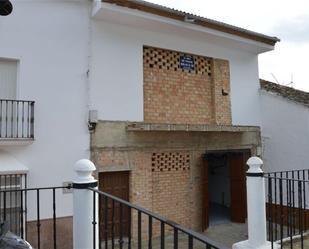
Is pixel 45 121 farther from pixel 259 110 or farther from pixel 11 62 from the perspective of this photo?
pixel 259 110

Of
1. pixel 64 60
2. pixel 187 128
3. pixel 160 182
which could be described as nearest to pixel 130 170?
pixel 160 182

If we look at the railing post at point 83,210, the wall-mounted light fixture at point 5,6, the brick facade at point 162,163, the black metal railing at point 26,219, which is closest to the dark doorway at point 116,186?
the brick facade at point 162,163

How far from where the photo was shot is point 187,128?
8.47m

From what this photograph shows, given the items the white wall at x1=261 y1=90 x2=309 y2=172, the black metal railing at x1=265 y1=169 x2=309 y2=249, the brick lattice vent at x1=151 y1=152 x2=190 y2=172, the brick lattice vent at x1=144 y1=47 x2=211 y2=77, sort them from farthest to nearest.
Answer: the white wall at x1=261 y1=90 x2=309 y2=172
the brick lattice vent at x1=151 y1=152 x2=190 y2=172
the brick lattice vent at x1=144 y1=47 x2=211 y2=77
the black metal railing at x1=265 y1=169 x2=309 y2=249

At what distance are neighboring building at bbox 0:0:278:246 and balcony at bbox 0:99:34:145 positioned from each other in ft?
0.07

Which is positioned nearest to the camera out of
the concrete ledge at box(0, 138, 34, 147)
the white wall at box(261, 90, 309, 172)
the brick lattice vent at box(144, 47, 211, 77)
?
the concrete ledge at box(0, 138, 34, 147)

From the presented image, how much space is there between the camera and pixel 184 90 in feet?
30.3

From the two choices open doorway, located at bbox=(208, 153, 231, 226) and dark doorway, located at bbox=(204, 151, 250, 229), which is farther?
open doorway, located at bbox=(208, 153, 231, 226)

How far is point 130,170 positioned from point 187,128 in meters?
1.81

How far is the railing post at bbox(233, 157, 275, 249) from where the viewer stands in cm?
482

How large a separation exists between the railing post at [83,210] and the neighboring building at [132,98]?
3.89 meters

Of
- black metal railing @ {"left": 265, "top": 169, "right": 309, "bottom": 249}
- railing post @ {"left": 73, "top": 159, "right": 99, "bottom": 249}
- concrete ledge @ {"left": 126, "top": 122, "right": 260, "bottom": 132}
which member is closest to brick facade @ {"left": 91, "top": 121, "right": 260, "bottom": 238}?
concrete ledge @ {"left": 126, "top": 122, "right": 260, "bottom": 132}

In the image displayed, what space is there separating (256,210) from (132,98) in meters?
4.38

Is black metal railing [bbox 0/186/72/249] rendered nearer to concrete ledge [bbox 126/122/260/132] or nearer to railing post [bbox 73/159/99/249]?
concrete ledge [bbox 126/122/260/132]
